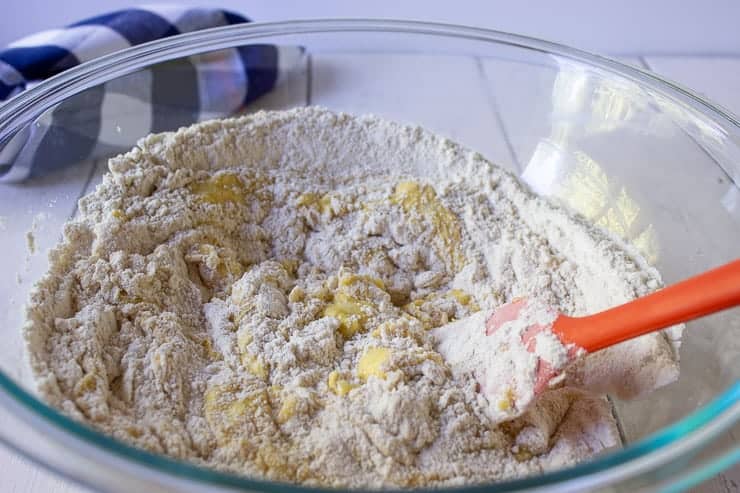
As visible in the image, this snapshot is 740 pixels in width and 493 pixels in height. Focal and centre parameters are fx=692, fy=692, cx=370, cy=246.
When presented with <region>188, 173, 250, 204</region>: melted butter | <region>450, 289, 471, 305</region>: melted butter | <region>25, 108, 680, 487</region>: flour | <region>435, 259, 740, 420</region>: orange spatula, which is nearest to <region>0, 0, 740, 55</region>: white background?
<region>25, 108, 680, 487</region>: flour

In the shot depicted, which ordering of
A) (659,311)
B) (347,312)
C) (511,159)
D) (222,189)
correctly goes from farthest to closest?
(511,159)
(222,189)
(347,312)
(659,311)

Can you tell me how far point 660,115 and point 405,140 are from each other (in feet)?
1.18

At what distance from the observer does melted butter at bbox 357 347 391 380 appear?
72cm

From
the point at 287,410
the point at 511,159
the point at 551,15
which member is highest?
the point at 551,15

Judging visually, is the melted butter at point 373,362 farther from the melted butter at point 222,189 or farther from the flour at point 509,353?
the melted butter at point 222,189

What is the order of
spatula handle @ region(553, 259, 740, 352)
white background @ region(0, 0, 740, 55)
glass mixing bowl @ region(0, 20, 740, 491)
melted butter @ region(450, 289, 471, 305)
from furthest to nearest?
white background @ region(0, 0, 740, 55) < melted butter @ region(450, 289, 471, 305) < spatula handle @ region(553, 259, 740, 352) < glass mixing bowl @ region(0, 20, 740, 491)

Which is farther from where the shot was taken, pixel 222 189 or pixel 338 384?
pixel 222 189

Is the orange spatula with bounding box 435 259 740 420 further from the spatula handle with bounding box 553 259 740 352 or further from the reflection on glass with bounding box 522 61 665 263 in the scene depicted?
the reflection on glass with bounding box 522 61 665 263

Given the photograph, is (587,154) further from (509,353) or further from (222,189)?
(222,189)

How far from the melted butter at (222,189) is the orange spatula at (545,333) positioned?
1.13ft

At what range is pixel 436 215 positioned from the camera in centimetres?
93

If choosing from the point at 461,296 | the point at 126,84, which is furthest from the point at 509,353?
the point at 126,84

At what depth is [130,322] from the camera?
745 millimetres

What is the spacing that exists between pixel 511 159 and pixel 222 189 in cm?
46
